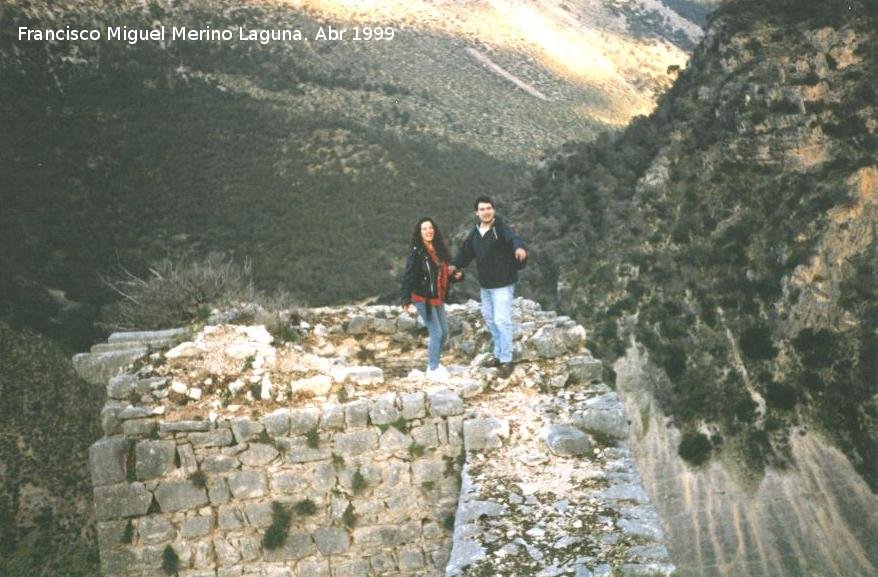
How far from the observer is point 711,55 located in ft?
127

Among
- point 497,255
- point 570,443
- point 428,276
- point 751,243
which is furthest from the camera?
point 751,243

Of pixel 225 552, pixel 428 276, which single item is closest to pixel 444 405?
pixel 428 276

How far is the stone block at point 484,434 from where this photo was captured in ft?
20.9

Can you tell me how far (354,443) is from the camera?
253 inches

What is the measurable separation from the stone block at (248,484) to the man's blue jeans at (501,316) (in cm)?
274

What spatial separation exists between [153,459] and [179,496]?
1.28 ft

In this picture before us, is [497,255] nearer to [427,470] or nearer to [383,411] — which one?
[383,411]

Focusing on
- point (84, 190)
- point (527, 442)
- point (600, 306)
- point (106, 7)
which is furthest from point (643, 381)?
point (106, 7)

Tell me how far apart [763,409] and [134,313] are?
2475 centimetres

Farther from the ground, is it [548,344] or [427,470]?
[548,344]

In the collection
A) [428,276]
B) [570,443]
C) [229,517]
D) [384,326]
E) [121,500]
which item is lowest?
[229,517]

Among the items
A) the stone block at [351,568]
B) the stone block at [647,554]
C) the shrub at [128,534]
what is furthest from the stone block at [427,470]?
the shrub at [128,534]

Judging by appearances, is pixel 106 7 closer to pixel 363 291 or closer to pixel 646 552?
pixel 363 291

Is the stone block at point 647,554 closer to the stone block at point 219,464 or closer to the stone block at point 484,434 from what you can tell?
the stone block at point 484,434
